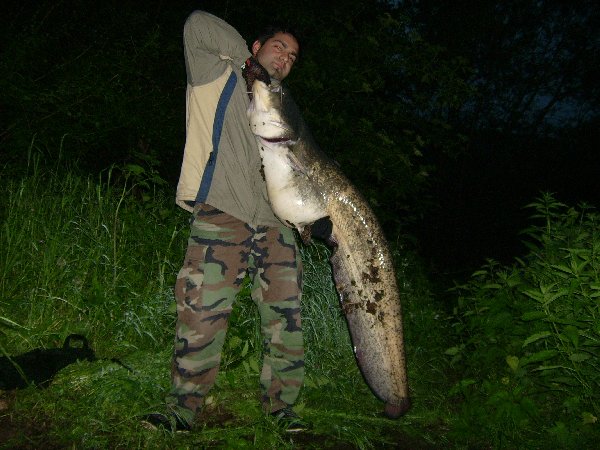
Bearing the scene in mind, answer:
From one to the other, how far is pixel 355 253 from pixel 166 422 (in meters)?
1.40

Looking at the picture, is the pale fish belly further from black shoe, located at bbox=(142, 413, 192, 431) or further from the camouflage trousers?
black shoe, located at bbox=(142, 413, 192, 431)

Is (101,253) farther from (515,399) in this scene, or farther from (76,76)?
(515,399)

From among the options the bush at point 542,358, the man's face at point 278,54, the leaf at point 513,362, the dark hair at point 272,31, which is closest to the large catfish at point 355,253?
the man's face at point 278,54

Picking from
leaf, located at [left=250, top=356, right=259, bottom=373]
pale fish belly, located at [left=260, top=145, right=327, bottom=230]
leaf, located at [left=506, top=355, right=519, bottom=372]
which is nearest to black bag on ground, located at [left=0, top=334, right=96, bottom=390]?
leaf, located at [left=250, top=356, right=259, bottom=373]

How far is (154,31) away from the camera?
18.6ft

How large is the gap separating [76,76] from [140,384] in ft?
12.5

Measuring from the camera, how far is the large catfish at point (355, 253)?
2717mm

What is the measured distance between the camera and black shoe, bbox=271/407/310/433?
8.81ft

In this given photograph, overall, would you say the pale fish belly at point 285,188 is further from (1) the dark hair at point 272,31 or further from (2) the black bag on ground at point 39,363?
(2) the black bag on ground at point 39,363

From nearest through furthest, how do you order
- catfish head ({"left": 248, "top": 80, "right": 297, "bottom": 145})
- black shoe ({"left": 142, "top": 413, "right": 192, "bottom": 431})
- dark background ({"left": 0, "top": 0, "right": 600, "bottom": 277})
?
1. black shoe ({"left": 142, "top": 413, "right": 192, "bottom": 431})
2. catfish head ({"left": 248, "top": 80, "right": 297, "bottom": 145})
3. dark background ({"left": 0, "top": 0, "right": 600, "bottom": 277})

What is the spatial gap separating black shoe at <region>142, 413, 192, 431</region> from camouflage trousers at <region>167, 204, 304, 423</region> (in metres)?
0.03

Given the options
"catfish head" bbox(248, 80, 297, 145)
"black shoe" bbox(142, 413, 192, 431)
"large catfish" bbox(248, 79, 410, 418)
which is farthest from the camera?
"large catfish" bbox(248, 79, 410, 418)

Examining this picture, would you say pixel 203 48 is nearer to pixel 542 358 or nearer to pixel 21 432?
pixel 21 432

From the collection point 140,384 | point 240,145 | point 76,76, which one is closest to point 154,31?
point 76,76
